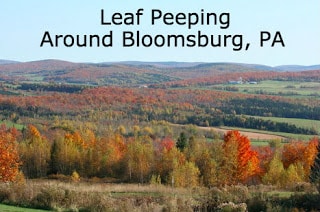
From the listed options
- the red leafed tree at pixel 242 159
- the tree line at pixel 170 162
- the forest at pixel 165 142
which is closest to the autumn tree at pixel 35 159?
the tree line at pixel 170 162

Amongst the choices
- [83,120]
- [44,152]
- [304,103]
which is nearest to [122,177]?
[44,152]

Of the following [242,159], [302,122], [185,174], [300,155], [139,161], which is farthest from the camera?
[302,122]

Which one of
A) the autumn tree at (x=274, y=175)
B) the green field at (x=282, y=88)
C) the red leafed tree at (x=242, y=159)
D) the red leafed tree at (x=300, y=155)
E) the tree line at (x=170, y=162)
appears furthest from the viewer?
the green field at (x=282, y=88)

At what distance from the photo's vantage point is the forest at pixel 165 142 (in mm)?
36625

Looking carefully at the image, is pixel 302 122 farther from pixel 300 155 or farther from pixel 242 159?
pixel 242 159

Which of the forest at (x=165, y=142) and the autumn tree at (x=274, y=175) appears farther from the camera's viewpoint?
the autumn tree at (x=274, y=175)

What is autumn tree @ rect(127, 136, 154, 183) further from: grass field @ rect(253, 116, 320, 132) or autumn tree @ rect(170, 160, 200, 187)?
grass field @ rect(253, 116, 320, 132)

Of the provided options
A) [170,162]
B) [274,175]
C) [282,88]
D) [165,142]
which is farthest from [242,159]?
[282,88]

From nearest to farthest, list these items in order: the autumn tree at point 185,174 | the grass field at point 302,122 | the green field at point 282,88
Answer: the autumn tree at point 185,174, the grass field at point 302,122, the green field at point 282,88

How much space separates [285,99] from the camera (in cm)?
13338

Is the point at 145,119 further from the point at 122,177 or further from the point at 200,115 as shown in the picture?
the point at 122,177

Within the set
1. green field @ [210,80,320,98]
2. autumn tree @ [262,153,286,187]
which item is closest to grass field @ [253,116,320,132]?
green field @ [210,80,320,98]

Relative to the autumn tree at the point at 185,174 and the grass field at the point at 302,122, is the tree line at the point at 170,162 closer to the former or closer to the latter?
the autumn tree at the point at 185,174

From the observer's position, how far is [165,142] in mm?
77562
